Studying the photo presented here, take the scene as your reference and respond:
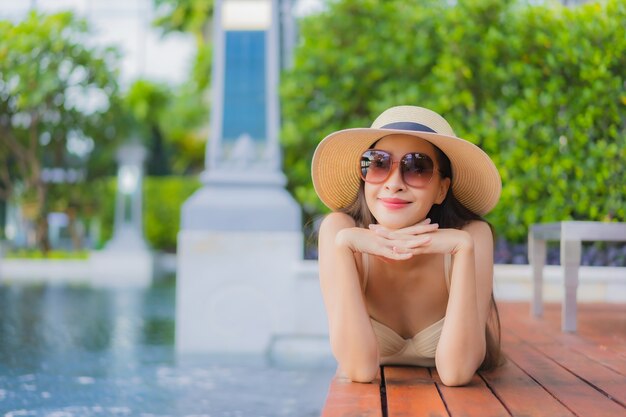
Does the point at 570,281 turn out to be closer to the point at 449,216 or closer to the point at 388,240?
the point at 449,216

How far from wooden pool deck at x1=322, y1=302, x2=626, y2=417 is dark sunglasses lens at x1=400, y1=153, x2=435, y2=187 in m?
0.54

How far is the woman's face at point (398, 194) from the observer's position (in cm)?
192

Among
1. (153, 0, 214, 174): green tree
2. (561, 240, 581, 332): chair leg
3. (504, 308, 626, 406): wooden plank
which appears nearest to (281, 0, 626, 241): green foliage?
(561, 240, 581, 332): chair leg

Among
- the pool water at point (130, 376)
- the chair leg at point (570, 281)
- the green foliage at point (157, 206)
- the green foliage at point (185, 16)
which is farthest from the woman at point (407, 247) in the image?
the green foliage at point (185, 16)

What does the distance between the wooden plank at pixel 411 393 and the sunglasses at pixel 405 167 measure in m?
0.53

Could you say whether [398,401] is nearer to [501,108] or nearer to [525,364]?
[525,364]

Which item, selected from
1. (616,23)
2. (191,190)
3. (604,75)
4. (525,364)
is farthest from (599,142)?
(191,190)

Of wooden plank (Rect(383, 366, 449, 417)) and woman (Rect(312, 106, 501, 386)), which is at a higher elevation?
woman (Rect(312, 106, 501, 386))

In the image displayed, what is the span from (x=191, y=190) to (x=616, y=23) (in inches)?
515

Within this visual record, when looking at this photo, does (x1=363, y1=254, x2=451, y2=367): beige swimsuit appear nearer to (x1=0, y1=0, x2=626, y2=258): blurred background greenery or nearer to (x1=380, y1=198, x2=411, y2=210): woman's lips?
(x1=380, y1=198, x2=411, y2=210): woman's lips

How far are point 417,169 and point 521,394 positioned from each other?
64 centimetres

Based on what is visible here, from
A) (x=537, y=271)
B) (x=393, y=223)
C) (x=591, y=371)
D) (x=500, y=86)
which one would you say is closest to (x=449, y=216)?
(x=393, y=223)

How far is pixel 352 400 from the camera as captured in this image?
5.79ft

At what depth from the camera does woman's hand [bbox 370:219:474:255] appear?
1829 millimetres
